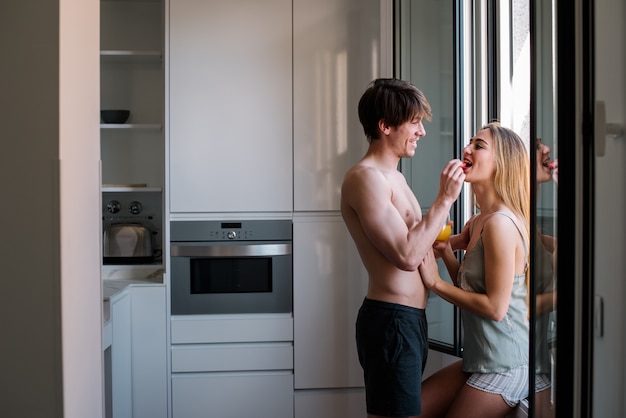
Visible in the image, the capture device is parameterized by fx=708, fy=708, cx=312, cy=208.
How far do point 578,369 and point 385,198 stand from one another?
0.80 meters

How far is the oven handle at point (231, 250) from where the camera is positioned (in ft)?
10.6

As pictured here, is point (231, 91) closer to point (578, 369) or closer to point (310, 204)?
point (310, 204)

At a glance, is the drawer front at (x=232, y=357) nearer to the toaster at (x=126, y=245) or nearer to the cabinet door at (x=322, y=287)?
the cabinet door at (x=322, y=287)

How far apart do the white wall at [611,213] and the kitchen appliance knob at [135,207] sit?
9.22ft

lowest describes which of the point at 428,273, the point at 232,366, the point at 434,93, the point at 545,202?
the point at 232,366

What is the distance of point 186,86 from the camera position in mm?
3225

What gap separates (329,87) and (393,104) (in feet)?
4.26

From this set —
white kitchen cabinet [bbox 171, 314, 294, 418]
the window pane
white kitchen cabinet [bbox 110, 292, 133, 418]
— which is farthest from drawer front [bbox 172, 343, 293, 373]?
the window pane

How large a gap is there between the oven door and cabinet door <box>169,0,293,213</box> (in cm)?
19

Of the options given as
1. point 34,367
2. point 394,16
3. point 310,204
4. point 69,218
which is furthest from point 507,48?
point 34,367

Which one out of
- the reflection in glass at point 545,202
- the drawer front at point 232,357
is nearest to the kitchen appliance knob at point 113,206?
the drawer front at point 232,357

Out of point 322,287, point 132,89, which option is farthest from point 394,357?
point 132,89

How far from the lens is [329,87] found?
10.8 feet

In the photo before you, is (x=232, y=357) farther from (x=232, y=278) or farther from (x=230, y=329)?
(x=232, y=278)
